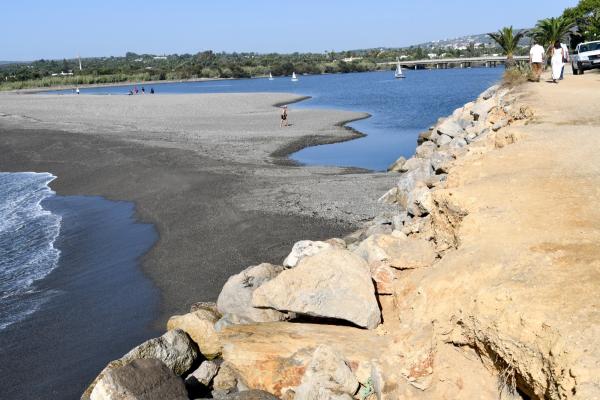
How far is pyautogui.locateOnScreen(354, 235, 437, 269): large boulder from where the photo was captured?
8.84 metres

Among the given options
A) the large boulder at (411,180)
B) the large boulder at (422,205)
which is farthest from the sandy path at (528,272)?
the large boulder at (411,180)

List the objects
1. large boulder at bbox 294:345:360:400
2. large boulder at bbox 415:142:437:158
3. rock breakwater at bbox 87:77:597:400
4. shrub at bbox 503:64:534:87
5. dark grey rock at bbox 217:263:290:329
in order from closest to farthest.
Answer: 1. rock breakwater at bbox 87:77:597:400
2. large boulder at bbox 294:345:360:400
3. dark grey rock at bbox 217:263:290:329
4. large boulder at bbox 415:142:437:158
5. shrub at bbox 503:64:534:87

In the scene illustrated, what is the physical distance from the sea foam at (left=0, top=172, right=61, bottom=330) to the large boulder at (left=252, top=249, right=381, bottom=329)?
6.81 metres

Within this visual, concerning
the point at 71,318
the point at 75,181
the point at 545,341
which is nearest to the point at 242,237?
the point at 71,318

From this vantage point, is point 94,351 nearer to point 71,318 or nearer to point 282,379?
point 71,318

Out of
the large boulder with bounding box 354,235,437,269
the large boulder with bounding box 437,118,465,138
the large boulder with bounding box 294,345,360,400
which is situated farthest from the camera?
the large boulder with bounding box 437,118,465,138

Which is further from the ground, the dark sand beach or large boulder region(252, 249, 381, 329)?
large boulder region(252, 249, 381, 329)

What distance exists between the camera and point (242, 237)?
16172mm

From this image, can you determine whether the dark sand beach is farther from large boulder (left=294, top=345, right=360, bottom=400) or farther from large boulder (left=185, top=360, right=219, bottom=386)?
large boulder (left=294, top=345, right=360, bottom=400)

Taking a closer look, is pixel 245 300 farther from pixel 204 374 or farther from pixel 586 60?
pixel 586 60

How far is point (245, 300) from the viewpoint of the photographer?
9602 mm

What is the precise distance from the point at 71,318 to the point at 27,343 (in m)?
1.14

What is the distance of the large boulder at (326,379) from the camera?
683 cm

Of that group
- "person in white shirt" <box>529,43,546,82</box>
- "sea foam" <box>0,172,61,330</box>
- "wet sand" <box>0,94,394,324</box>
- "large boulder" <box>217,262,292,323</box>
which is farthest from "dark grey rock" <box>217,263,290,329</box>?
"person in white shirt" <box>529,43,546,82</box>
